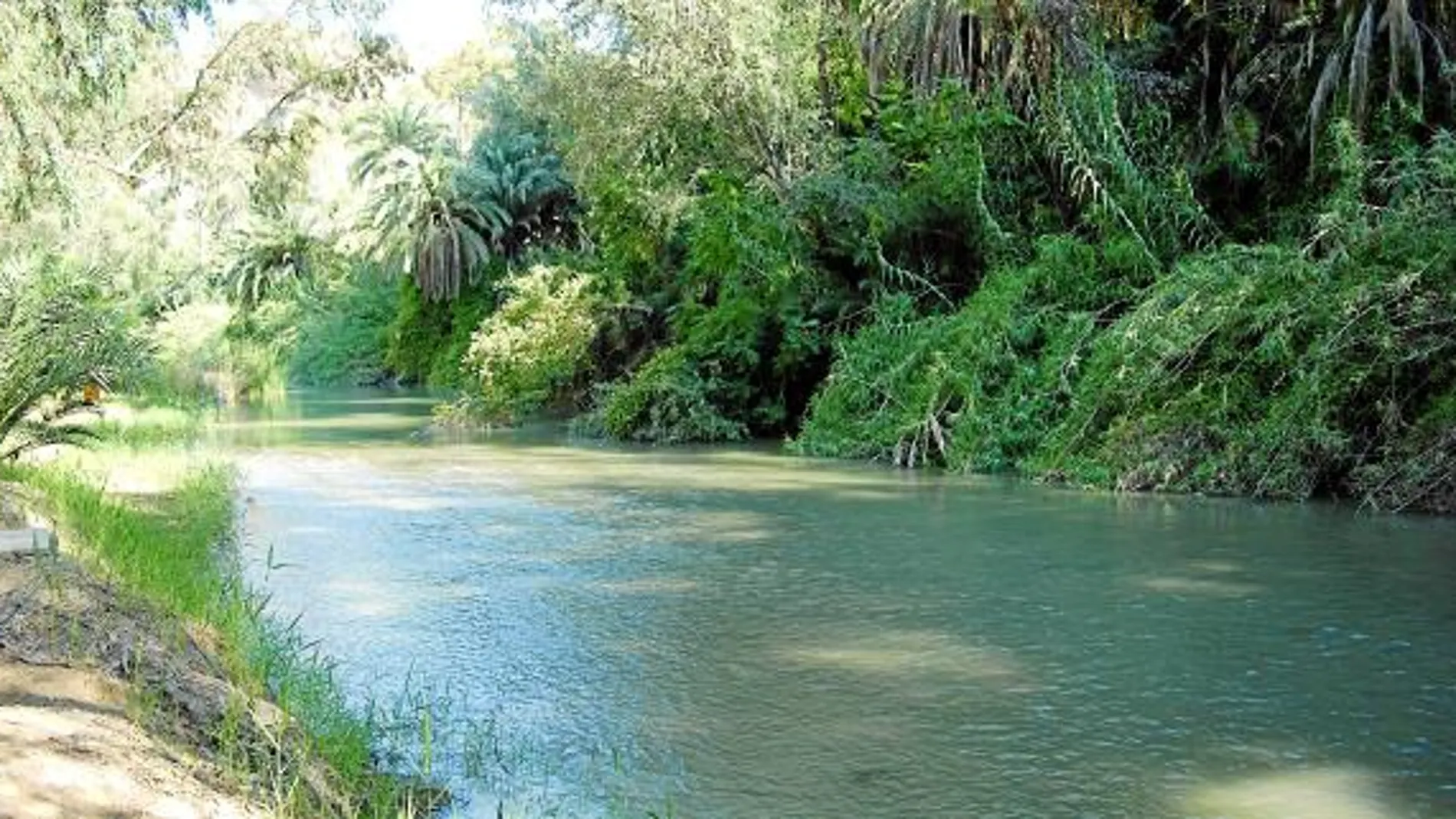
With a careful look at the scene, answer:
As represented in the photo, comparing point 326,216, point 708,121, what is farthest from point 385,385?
point 708,121

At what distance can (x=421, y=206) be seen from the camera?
46.7 metres

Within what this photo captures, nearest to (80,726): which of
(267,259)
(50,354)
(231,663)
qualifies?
(231,663)

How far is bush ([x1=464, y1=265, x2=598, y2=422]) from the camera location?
2777 cm

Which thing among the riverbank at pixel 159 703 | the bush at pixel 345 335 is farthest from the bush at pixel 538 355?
the bush at pixel 345 335

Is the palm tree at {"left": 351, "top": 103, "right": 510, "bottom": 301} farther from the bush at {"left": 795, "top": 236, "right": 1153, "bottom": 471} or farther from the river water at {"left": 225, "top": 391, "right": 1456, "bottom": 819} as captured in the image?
the river water at {"left": 225, "top": 391, "right": 1456, "bottom": 819}

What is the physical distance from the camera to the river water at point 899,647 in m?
6.43

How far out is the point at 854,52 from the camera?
24.3 meters

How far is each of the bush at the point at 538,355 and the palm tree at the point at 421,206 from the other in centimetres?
1858

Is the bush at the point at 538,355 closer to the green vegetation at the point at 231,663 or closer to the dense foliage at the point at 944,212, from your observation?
the dense foliage at the point at 944,212

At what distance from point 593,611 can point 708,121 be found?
14.6 metres

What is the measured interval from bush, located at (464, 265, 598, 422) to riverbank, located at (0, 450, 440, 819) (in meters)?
18.5

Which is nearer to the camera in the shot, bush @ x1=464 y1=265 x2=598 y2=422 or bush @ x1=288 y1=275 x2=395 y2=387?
bush @ x1=464 y1=265 x2=598 y2=422

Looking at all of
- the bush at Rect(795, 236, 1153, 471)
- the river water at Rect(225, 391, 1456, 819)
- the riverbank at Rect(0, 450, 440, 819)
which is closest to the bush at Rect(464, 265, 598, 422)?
the bush at Rect(795, 236, 1153, 471)

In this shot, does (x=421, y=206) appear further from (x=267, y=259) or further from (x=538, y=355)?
(x=538, y=355)
